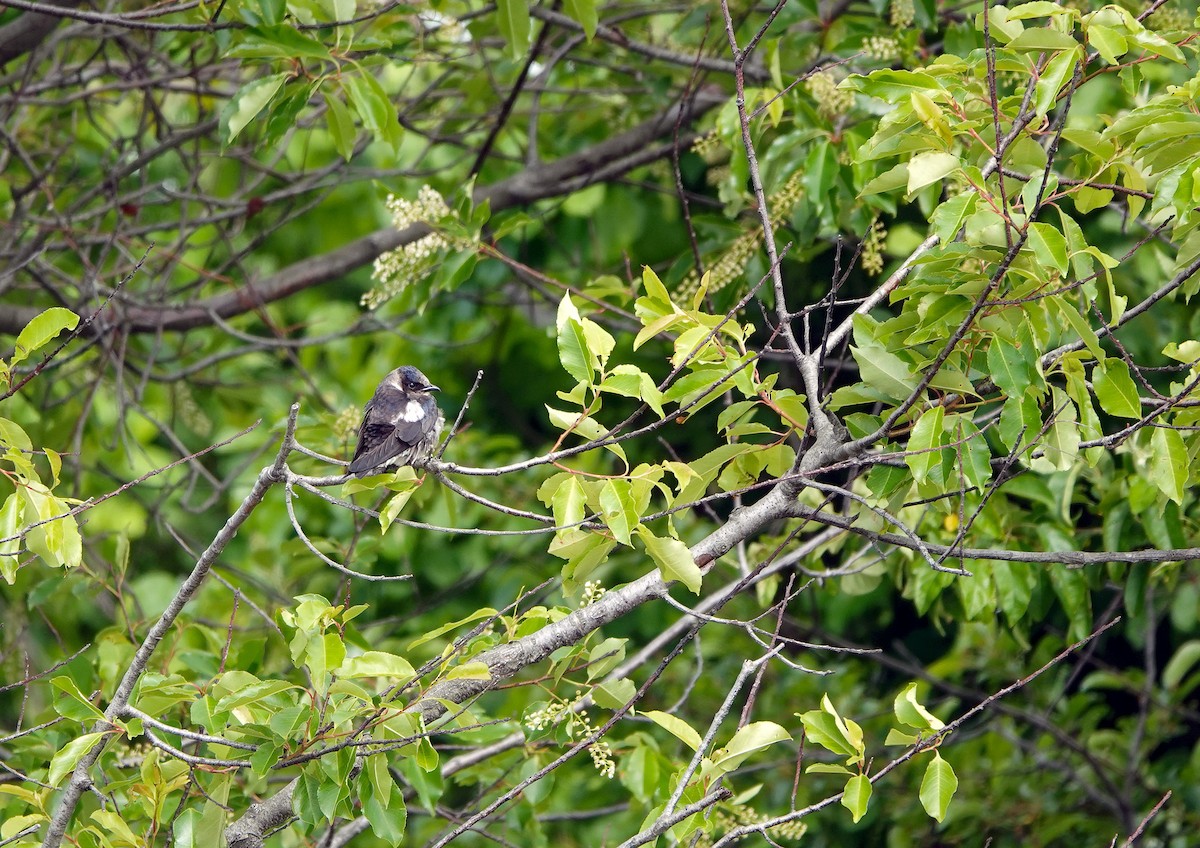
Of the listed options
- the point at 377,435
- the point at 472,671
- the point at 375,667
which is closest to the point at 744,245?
the point at 377,435

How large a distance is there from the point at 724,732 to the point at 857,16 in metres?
3.08

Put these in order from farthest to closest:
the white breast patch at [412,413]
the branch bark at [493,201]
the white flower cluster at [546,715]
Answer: the branch bark at [493,201] < the white breast patch at [412,413] < the white flower cluster at [546,715]

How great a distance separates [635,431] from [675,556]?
0.26m

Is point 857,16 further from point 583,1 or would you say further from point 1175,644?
point 1175,644

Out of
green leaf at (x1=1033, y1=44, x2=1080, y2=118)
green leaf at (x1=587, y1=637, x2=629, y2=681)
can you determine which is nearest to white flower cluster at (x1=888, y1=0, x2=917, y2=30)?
green leaf at (x1=1033, y1=44, x2=1080, y2=118)

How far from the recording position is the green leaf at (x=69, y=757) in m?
2.50

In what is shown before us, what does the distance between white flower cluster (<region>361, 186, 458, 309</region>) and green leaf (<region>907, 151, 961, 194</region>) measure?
68.8 inches

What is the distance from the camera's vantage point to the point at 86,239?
15.6 ft

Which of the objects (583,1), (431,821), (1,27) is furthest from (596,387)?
(431,821)

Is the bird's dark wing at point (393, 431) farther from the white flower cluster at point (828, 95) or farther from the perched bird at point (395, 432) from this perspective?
the white flower cluster at point (828, 95)

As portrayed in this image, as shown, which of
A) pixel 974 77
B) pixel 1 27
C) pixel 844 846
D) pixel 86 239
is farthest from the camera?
pixel 844 846

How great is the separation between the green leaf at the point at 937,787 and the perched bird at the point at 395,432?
5.84ft

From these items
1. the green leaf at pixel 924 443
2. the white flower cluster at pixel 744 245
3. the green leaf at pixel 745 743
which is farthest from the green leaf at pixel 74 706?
the white flower cluster at pixel 744 245

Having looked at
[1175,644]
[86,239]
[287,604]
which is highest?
[86,239]
